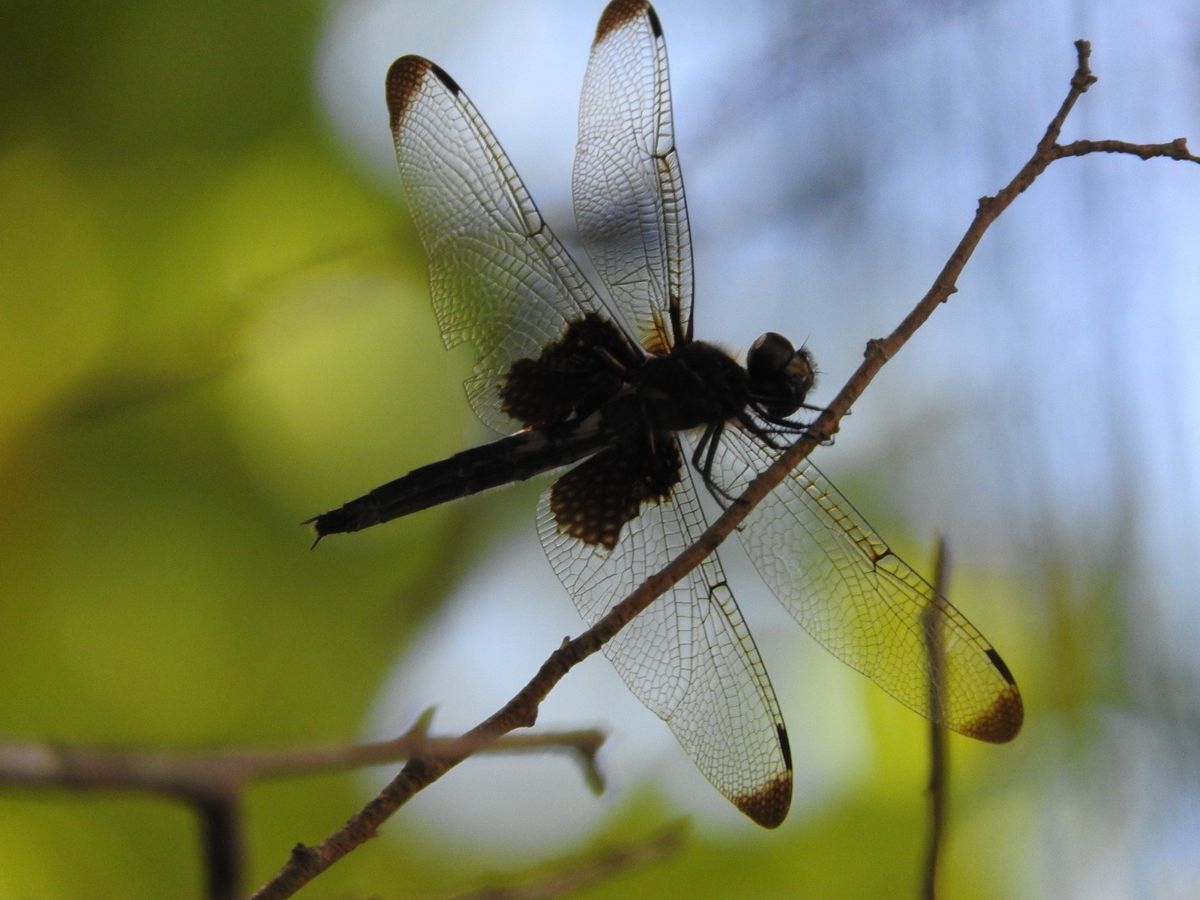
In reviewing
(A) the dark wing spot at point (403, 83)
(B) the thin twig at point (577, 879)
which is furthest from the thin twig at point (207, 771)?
(A) the dark wing spot at point (403, 83)

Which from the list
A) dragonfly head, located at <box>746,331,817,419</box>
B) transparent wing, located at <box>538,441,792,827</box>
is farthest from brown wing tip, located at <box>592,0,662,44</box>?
transparent wing, located at <box>538,441,792,827</box>

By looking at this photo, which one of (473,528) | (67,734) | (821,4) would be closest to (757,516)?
(473,528)

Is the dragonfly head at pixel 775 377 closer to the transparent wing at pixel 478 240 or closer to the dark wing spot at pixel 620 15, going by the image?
the transparent wing at pixel 478 240

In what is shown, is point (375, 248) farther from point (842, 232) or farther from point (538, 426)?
point (842, 232)

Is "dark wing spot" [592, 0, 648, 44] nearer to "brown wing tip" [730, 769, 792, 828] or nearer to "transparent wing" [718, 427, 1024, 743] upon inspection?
"transparent wing" [718, 427, 1024, 743]

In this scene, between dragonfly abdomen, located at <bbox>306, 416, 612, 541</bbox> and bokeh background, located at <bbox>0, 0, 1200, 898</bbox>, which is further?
bokeh background, located at <bbox>0, 0, 1200, 898</bbox>

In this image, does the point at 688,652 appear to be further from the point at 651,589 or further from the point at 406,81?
the point at 406,81
